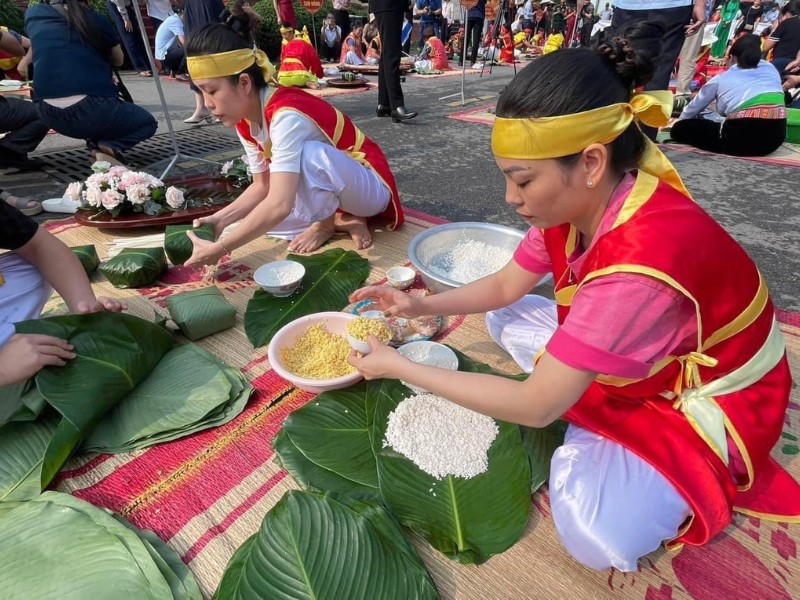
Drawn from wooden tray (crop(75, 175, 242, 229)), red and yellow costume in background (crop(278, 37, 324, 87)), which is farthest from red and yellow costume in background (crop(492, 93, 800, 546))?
red and yellow costume in background (crop(278, 37, 324, 87))

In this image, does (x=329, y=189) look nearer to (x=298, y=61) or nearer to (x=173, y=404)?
(x=173, y=404)

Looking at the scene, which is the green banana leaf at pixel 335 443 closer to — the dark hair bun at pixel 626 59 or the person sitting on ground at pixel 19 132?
the dark hair bun at pixel 626 59

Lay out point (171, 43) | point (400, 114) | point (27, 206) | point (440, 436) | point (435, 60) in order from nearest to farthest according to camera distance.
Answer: point (440, 436) → point (27, 206) → point (400, 114) → point (171, 43) → point (435, 60)

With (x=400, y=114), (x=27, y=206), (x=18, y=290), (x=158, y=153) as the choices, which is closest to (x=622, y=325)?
(x=18, y=290)

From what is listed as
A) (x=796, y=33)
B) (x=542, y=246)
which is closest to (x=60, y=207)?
(x=542, y=246)

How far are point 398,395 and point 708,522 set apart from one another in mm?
848

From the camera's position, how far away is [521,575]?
1107 mm

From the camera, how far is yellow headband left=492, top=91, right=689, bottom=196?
0.91 metres

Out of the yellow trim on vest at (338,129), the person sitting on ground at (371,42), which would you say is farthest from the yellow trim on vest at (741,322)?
the person sitting on ground at (371,42)

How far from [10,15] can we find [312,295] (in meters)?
11.5

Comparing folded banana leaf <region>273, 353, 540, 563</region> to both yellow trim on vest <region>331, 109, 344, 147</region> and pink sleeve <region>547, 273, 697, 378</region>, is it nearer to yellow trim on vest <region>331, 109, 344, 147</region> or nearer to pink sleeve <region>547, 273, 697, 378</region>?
pink sleeve <region>547, 273, 697, 378</region>

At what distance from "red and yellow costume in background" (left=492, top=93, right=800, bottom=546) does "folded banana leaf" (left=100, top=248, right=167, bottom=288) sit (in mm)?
1829

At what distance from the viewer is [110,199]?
102 inches

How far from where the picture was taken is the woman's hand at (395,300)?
151cm
